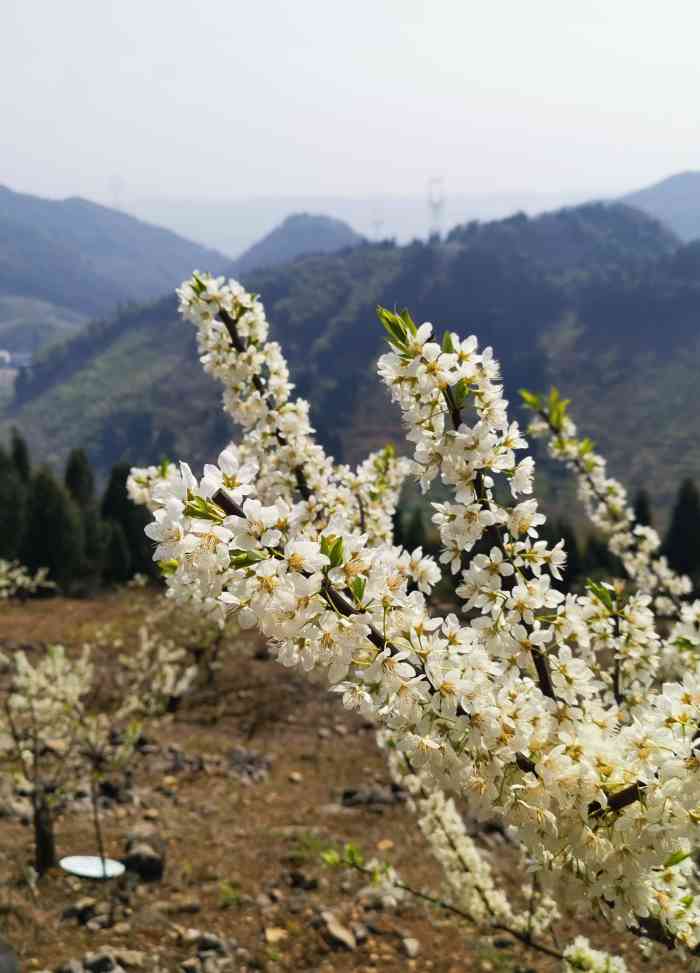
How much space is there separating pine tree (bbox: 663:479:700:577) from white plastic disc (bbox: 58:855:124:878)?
108 ft

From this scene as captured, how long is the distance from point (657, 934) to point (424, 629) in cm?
157

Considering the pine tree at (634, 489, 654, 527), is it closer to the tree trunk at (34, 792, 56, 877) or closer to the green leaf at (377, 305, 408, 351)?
the tree trunk at (34, 792, 56, 877)

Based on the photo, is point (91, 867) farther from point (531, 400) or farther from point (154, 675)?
point (154, 675)

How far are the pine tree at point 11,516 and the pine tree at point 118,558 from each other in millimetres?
Answer: 3875

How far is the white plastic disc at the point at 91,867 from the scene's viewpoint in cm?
730

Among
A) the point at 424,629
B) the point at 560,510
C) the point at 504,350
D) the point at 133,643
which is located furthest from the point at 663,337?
the point at 424,629

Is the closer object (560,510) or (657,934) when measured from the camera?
(657,934)

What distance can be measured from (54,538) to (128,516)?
567 cm

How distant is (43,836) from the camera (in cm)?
760

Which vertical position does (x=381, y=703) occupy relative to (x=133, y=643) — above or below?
above

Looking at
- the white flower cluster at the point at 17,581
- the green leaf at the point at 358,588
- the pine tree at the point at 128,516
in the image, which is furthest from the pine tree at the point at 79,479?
the green leaf at the point at 358,588

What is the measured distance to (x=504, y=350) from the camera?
199 m

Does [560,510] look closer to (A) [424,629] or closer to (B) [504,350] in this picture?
(B) [504,350]

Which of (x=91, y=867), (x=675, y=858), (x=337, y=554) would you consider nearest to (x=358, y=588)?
(x=337, y=554)
